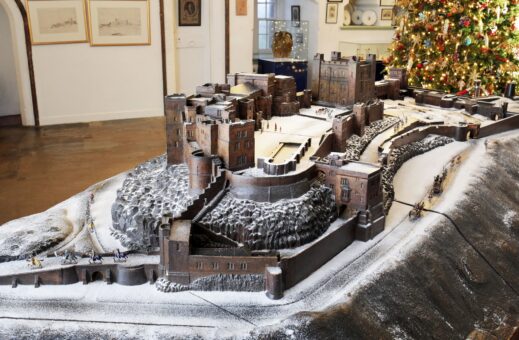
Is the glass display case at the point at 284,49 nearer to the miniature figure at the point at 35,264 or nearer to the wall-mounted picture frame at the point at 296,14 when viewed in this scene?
the wall-mounted picture frame at the point at 296,14

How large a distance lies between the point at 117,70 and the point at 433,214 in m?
22.0

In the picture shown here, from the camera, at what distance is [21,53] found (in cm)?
3175

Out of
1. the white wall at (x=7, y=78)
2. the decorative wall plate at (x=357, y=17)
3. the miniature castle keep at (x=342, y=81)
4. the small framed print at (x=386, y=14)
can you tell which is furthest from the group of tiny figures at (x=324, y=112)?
the white wall at (x=7, y=78)

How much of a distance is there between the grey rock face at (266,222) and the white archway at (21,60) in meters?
20.3

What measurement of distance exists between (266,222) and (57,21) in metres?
22.0

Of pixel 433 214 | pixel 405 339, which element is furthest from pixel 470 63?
pixel 405 339

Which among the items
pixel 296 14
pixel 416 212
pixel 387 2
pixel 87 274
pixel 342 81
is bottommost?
pixel 87 274

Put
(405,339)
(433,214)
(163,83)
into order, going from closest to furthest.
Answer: (405,339)
(433,214)
(163,83)

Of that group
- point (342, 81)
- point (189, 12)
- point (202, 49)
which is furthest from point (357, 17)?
point (342, 81)

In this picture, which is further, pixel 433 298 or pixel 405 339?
pixel 433 298

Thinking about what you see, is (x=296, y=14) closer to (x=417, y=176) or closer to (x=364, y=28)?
(x=364, y=28)

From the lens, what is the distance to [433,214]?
772 inches

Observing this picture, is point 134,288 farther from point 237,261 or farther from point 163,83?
point 163,83

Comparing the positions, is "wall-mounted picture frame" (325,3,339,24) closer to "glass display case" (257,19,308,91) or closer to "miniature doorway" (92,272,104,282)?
"glass display case" (257,19,308,91)
